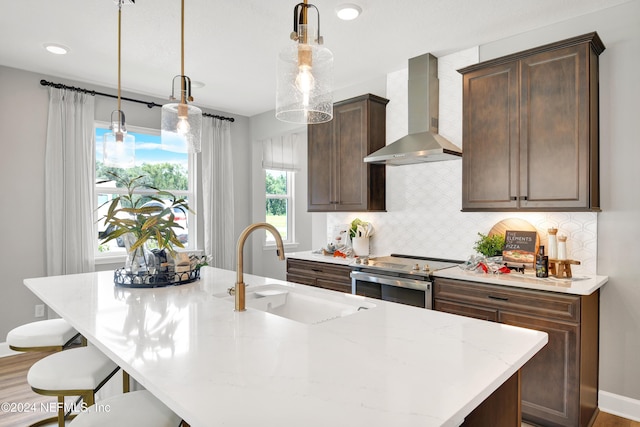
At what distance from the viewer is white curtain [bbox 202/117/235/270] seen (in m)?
5.10

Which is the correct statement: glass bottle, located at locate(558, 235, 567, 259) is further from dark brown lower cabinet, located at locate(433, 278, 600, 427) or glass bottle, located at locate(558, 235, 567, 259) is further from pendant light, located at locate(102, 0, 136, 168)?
pendant light, located at locate(102, 0, 136, 168)

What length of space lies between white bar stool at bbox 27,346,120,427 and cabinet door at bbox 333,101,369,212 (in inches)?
102

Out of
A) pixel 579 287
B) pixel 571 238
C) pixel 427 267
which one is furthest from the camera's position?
pixel 427 267

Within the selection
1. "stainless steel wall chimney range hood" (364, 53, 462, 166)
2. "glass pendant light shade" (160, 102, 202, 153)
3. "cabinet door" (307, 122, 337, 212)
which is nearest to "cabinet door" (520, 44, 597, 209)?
"stainless steel wall chimney range hood" (364, 53, 462, 166)

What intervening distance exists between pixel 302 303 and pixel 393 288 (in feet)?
4.20

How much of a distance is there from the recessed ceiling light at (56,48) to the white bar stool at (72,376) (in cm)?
270

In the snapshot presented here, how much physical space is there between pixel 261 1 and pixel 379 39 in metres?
1.02

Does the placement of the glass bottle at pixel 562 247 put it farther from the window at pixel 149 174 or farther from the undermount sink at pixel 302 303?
the window at pixel 149 174

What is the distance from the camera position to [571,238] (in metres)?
2.77

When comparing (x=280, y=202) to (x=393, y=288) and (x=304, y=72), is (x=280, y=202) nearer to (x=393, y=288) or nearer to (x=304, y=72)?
(x=393, y=288)

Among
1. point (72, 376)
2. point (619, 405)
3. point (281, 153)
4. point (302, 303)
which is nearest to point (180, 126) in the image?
point (302, 303)

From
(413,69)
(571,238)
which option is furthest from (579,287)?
(413,69)

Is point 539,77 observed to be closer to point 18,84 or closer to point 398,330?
point 398,330

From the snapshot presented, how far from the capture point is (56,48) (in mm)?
3234
